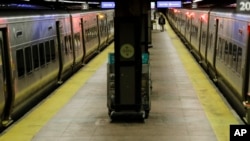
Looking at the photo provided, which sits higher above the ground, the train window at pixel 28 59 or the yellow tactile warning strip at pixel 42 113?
the train window at pixel 28 59

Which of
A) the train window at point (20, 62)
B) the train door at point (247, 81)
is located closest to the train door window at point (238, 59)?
the train door at point (247, 81)

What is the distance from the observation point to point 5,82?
9.36 metres

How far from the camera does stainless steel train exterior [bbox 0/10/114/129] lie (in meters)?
9.49

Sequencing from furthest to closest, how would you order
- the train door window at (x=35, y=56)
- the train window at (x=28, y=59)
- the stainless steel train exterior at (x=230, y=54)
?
1. the train door window at (x=35, y=56)
2. the train window at (x=28, y=59)
3. the stainless steel train exterior at (x=230, y=54)

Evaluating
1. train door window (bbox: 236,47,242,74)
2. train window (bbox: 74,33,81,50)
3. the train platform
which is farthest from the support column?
train window (bbox: 74,33,81,50)

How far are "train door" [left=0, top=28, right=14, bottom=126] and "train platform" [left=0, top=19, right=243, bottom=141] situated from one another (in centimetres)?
35

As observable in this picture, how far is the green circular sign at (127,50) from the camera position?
9508mm

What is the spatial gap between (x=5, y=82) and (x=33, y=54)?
2.39m

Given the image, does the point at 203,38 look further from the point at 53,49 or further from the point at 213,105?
the point at 213,105

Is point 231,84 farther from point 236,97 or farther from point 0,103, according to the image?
point 0,103

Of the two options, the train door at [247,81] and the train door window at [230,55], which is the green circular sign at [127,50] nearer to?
the train door at [247,81]

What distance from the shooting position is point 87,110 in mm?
10930

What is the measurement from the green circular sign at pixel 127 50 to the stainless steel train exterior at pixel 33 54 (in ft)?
7.86

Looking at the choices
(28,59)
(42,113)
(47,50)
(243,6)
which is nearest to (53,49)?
(47,50)
